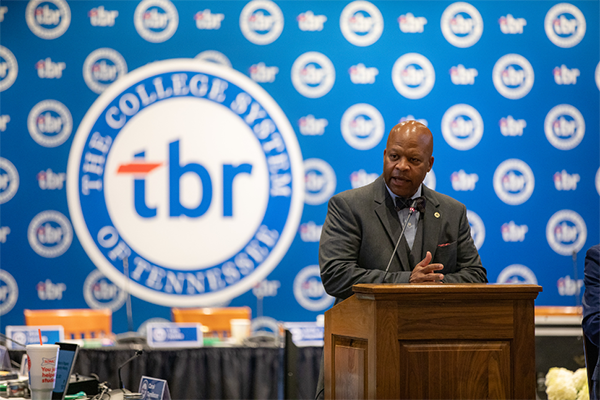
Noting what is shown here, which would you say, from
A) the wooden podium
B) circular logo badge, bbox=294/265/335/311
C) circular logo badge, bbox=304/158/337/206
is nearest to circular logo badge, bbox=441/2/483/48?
circular logo badge, bbox=304/158/337/206

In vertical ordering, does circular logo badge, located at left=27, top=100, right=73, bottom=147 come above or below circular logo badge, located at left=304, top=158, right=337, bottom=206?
above

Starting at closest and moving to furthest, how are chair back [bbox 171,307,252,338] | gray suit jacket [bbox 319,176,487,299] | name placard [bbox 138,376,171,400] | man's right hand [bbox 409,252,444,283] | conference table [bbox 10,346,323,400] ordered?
1. man's right hand [bbox 409,252,444,283]
2. name placard [bbox 138,376,171,400]
3. gray suit jacket [bbox 319,176,487,299]
4. conference table [bbox 10,346,323,400]
5. chair back [bbox 171,307,252,338]

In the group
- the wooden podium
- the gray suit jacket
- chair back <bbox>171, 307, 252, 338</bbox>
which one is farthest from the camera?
chair back <bbox>171, 307, 252, 338</bbox>

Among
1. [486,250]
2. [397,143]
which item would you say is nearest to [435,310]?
[397,143]

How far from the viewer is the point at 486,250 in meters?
5.79

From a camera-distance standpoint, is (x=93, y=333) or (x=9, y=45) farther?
(x=9, y=45)

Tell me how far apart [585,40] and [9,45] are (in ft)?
17.1

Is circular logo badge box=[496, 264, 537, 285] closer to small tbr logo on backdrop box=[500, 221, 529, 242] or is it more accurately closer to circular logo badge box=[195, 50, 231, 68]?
small tbr logo on backdrop box=[500, 221, 529, 242]

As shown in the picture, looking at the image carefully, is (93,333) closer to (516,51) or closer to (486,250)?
(486,250)

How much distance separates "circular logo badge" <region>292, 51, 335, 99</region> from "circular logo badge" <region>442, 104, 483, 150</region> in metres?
1.11

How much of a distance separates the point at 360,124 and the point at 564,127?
75.1 inches

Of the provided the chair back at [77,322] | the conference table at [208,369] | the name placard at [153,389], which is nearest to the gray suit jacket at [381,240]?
the name placard at [153,389]

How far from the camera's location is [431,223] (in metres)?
2.22

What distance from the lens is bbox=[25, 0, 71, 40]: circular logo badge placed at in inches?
219
